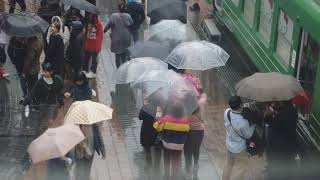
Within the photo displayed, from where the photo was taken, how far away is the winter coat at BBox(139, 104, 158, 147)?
10141mm

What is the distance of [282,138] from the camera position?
10133 millimetres

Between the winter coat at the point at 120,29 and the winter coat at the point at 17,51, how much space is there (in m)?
1.90

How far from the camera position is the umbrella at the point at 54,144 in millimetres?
8859

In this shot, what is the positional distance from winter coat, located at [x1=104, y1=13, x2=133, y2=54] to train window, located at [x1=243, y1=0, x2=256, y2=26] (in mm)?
2655

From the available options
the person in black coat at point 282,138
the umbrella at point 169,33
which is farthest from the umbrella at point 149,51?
the person in black coat at point 282,138

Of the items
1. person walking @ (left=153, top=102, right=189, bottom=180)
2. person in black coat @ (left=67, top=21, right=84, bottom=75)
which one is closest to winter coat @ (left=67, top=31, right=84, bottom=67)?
person in black coat @ (left=67, top=21, right=84, bottom=75)

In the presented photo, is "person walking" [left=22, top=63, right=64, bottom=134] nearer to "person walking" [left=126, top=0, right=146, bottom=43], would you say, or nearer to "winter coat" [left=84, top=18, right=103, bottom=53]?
"winter coat" [left=84, top=18, right=103, bottom=53]

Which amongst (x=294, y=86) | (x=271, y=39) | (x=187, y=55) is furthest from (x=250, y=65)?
(x=294, y=86)

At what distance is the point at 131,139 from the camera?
12281 mm

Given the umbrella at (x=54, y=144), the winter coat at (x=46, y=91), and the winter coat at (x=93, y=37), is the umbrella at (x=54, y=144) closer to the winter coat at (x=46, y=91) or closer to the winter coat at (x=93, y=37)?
the winter coat at (x=46, y=91)

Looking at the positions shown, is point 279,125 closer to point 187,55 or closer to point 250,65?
point 187,55

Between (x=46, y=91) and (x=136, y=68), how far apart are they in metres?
1.52

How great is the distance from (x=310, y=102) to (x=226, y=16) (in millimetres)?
6138

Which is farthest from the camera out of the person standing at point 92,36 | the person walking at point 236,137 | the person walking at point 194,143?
the person standing at point 92,36
